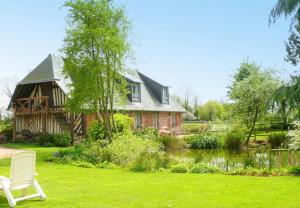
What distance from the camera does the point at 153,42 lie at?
21.0 meters

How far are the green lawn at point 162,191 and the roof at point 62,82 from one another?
1218cm

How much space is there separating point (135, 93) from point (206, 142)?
938 centimetres

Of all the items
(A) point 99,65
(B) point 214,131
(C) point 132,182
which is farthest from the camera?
(B) point 214,131

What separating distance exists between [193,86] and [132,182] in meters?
63.8

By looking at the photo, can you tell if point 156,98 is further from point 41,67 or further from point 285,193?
point 285,193

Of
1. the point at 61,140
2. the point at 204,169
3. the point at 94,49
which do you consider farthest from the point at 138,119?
the point at 204,169

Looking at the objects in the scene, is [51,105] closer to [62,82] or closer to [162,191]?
[62,82]

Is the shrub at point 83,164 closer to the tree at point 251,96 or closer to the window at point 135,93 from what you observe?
the tree at point 251,96

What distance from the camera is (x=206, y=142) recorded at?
24.9m

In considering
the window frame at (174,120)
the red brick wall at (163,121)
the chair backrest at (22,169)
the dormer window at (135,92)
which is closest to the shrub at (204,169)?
the chair backrest at (22,169)

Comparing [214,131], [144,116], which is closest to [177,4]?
[214,131]

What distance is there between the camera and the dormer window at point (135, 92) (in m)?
31.8

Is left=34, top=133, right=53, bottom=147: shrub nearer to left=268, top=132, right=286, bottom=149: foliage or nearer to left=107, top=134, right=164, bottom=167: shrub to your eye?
left=107, top=134, right=164, bottom=167: shrub

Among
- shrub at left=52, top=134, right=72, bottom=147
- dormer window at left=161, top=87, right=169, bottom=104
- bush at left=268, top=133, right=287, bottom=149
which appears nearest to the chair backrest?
shrub at left=52, top=134, right=72, bottom=147
